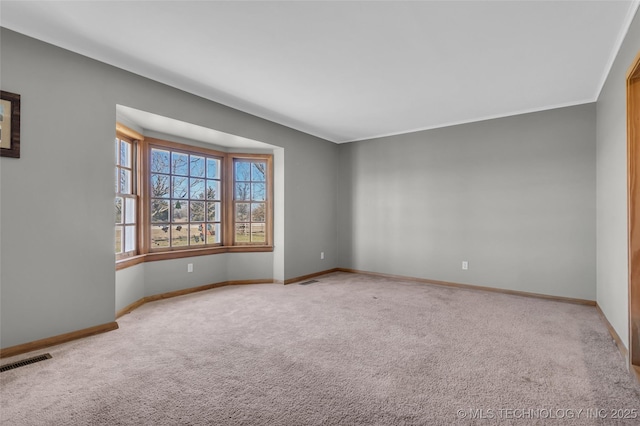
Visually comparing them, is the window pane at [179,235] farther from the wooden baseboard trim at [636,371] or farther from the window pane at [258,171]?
the wooden baseboard trim at [636,371]

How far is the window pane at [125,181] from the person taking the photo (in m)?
3.94

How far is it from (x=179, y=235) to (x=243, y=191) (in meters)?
1.23

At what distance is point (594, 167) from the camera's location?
4117 millimetres

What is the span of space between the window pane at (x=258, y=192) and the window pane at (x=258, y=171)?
84mm

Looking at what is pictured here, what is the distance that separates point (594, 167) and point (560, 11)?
2604 mm

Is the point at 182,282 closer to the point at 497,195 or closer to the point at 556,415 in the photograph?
the point at 556,415

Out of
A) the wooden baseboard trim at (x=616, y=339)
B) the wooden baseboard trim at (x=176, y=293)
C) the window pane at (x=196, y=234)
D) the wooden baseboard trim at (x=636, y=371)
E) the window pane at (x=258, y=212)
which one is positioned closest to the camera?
the wooden baseboard trim at (x=636, y=371)

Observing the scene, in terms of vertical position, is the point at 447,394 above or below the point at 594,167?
below

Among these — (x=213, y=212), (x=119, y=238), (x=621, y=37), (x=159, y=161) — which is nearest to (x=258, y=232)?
(x=213, y=212)

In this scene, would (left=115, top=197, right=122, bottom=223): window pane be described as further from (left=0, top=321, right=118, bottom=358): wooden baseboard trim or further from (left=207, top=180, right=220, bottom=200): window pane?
(left=207, top=180, right=220, bottom=200): window pane

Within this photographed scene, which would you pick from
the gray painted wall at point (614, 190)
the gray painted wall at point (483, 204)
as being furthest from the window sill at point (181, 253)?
the gray painted wall at point (614, 190)

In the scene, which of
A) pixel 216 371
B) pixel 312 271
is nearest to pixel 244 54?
pixel 216 371

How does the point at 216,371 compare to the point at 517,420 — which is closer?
the point at 517,420

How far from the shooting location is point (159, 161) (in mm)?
4488
